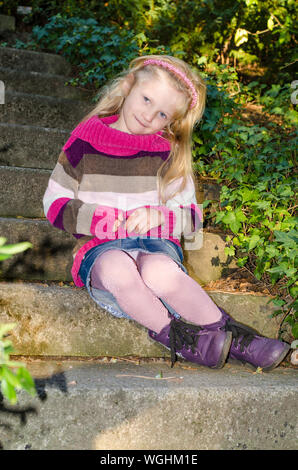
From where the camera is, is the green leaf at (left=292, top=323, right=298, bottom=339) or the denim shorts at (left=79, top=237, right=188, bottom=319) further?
the green leaf at (left=292, top=323, right=298, bottom=339)

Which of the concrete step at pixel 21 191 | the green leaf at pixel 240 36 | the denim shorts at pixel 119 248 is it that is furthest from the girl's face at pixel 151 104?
the green leaf at pixel 240 36

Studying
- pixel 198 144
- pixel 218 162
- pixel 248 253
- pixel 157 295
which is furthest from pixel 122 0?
pixel 157 295

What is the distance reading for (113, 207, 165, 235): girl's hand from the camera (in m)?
1.99

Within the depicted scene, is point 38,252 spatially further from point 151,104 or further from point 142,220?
point 151,104

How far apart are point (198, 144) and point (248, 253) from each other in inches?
45.9

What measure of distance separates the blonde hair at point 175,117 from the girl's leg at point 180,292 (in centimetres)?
48

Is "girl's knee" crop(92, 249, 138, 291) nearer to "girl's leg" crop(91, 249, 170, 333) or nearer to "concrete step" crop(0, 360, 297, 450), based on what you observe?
"girl's leg" crop(91, 249, 170, 333)

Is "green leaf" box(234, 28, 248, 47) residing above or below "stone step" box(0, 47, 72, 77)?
above

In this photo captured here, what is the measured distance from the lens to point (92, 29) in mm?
4367

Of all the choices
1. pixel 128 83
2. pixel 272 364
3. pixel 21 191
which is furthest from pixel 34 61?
pixel 272 364

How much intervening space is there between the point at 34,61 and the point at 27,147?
5.94ft

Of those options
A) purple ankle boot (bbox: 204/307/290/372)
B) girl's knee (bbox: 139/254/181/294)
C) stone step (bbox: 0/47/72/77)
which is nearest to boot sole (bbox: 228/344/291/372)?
purple ankle boot (bbox: 204/307/290/372)

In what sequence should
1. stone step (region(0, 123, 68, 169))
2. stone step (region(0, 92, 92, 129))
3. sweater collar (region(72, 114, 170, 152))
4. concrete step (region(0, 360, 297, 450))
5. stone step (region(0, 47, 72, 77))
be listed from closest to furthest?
concrete step (region(0, 360, 297, 450))
sweater collar (region(72, 114, 170, 152))
stone step (region(0, 123, 68, 169))
stone step (region(0, 92, 92, 129))
stone step (region(0, 47, 72, 77))

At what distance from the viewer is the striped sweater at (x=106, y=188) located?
199 centimetres
